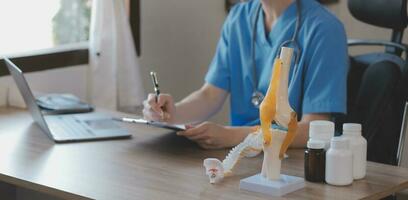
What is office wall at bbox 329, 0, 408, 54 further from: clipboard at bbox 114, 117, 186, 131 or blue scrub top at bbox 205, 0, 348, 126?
clipboard at bbox 114, 117, 186, 131

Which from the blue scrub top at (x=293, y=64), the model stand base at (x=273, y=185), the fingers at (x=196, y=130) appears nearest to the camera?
the model stand base at (x=273, y=185)

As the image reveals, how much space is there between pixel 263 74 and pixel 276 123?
0.62 metres

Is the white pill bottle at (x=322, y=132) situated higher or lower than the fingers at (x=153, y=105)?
higher

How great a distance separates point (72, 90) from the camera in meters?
3.13

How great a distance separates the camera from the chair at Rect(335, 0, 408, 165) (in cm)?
234

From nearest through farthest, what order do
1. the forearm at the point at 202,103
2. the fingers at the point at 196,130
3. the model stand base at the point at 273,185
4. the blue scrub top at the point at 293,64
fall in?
the model stand base at the point at 273,185
the fingers at the point at 196,130
the blue scrub top at the point at 293,64
the forearm at the point at 202,103

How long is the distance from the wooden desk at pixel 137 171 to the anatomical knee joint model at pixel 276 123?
69 mm

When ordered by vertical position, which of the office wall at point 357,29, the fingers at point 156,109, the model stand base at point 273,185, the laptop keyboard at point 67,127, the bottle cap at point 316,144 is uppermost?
the office wall at point 357,29

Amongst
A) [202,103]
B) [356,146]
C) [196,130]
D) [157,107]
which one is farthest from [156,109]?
[356,146]

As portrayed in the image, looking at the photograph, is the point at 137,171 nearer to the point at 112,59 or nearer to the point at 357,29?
the point at 112,59

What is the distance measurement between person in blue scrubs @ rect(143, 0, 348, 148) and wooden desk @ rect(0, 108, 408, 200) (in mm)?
75

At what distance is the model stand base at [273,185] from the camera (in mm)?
1772

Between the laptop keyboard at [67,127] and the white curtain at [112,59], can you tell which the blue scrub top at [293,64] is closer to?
the laptop keyboard at [67,127]

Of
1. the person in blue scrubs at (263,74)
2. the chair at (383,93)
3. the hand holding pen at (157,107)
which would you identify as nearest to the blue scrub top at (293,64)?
the person in blue scrubs at (263,74)
